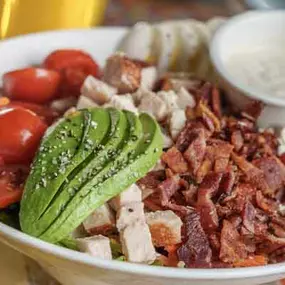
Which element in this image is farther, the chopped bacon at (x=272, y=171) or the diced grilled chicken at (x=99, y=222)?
the chopped bacon at (x=272, y=171)

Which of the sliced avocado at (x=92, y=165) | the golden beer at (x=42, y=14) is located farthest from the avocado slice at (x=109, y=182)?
the golden beer at (x=42, y=14)

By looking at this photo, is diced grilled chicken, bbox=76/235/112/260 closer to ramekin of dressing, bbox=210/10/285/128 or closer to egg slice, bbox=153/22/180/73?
ramekin of dressing, bbox=210/10/285/128

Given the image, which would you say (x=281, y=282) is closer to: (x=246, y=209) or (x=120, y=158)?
(x=246, y=209)

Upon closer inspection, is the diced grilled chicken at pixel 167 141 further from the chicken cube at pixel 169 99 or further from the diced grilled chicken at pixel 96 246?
the diced grilled chicken at pixel 96 246

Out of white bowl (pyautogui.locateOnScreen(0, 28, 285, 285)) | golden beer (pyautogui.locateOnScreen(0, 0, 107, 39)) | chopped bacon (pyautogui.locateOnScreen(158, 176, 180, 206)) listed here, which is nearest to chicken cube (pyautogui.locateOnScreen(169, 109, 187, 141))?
chopped bacon (pyautogui.locateOnScreen(158, 176, 180, 206))

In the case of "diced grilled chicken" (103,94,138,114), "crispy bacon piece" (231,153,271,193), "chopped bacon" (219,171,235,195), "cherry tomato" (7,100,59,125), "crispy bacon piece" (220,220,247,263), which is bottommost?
"crispy bacon piece" (220,220,247,263)

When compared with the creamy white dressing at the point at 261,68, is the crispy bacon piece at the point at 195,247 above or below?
below
